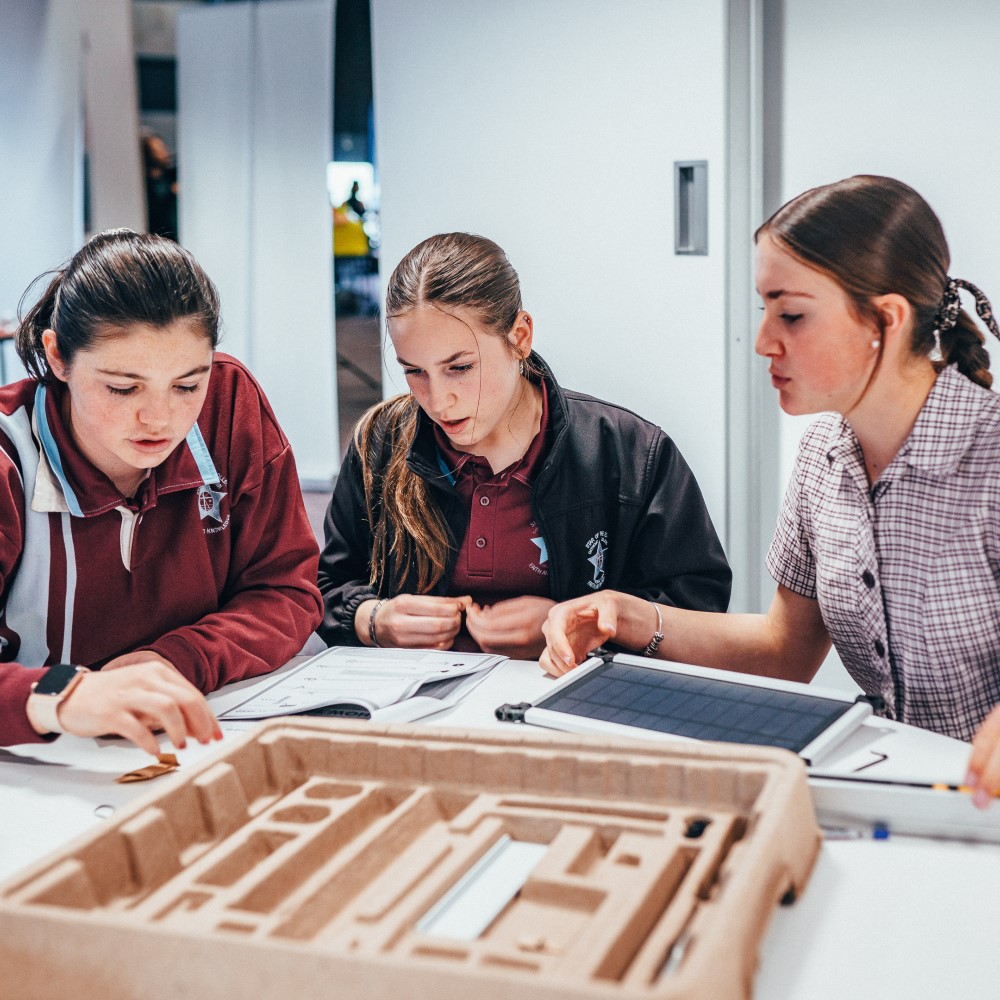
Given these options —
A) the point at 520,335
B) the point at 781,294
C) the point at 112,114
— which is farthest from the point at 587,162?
the point at 112,114

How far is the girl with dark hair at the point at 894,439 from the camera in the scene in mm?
1435

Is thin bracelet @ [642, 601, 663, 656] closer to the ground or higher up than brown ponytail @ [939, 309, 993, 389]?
closer to the ground

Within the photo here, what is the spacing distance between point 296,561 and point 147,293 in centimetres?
47

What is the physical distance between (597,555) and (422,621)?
1.10ft

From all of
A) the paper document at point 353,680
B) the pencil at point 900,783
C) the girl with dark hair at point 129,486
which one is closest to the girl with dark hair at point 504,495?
the paper document at point 353,680

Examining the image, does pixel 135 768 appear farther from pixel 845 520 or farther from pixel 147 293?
pixel 845 520

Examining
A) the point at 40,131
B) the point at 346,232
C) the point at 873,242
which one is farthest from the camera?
the point at 40,131

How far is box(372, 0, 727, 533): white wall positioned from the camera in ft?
7.66

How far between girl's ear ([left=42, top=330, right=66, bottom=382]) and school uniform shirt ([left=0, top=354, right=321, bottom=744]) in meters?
0.04

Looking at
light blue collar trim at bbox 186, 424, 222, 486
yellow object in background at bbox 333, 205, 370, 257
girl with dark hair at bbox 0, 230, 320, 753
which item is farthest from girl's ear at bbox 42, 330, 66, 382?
yellow object in background at bbox 333, 205, 370, 257

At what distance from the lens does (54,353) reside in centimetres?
151

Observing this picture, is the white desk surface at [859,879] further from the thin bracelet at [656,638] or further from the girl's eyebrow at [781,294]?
the girl's eyebrow at [781,294]

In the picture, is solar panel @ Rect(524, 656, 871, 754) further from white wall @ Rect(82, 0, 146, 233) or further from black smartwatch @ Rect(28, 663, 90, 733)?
white wall @ Rect(82, 0, 146, 233)

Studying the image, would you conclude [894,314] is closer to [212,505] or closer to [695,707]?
[695,707]
